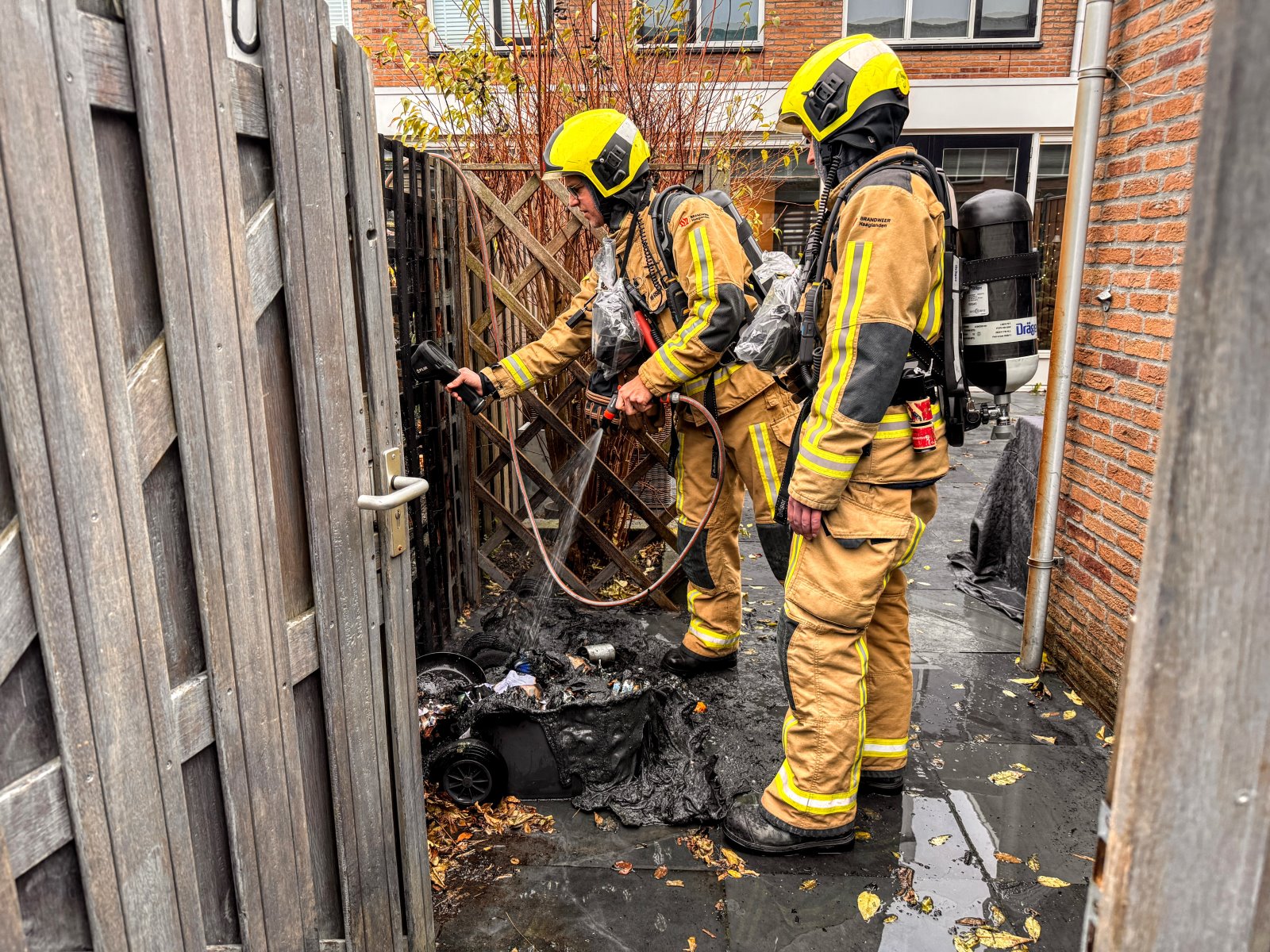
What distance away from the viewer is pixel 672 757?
127 inches

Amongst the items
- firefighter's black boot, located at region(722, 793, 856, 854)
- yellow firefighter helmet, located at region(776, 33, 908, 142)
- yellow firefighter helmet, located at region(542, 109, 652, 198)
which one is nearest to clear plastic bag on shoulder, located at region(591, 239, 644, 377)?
yellow firefighter helmet, located at region(542, 109, 652, 198)

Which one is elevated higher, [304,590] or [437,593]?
[304,590]

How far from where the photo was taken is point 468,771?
298 cm

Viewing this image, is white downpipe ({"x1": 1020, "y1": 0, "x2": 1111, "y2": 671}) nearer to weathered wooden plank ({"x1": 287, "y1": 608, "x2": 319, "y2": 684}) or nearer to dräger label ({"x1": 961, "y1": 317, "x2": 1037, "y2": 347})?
dräger label ({"x1": 961, "y1": 317, "x2": 1037, "y2": 347})

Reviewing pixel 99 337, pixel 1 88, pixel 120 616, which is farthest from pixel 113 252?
pixel 120 616

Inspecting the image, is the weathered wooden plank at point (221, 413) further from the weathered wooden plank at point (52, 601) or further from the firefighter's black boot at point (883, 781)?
the firefighter's black boot at point (883, 781)

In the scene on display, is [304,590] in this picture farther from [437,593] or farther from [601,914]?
[437,593]

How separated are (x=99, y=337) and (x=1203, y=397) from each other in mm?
1307

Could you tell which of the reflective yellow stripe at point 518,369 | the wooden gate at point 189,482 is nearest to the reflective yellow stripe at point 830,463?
the wooden gate at point 189,482

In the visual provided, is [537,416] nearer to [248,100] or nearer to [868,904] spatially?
[868,904]

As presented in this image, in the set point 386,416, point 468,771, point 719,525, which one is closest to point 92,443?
point 386,416

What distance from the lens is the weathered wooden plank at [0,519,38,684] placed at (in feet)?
3.51

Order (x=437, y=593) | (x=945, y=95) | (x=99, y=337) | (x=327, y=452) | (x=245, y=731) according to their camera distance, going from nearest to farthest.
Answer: (x=99, y=337)
(x=245, y=731)
(x=327, y=452)
(x=437, y=593)
(x=945, y=95)

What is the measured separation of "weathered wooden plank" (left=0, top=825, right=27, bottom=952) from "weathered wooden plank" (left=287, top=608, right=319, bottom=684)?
61 centimetres
